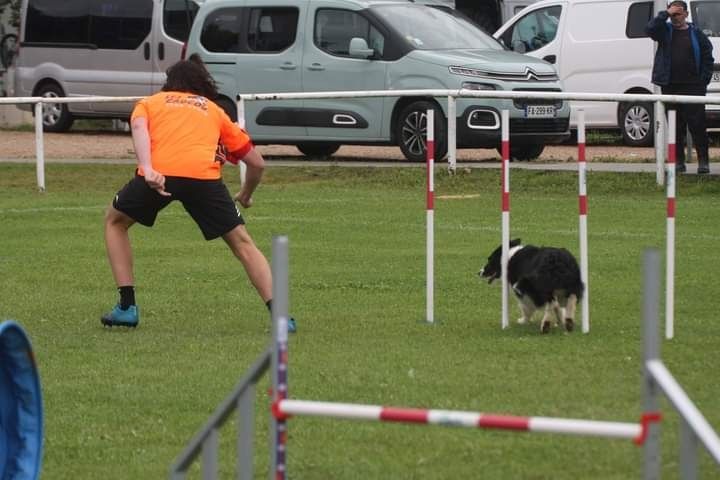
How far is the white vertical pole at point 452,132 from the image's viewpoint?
18.2 metres

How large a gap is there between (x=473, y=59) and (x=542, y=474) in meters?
14.6

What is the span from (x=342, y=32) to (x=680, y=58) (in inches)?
187

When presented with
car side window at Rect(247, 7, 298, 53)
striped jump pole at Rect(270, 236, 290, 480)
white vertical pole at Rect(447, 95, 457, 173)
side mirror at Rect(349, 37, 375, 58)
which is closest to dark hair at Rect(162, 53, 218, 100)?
striped jump pole at Rect(270, 236, 290, 480)

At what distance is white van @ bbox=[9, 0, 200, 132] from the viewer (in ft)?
90.1

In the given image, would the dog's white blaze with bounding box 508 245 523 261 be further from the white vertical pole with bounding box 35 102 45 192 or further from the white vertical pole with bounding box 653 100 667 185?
the white vertical pole with bounding box 35 102 45 192

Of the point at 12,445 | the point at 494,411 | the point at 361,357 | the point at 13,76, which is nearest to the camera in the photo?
the point at 12,445

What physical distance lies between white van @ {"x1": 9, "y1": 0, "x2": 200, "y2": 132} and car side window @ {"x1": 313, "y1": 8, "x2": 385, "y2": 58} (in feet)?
19.3

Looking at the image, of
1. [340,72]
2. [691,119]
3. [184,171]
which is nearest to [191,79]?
[184,171]

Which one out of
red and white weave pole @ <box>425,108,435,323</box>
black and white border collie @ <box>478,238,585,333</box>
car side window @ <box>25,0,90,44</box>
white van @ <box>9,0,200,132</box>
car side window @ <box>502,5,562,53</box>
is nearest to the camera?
black and white border collie @ <box>478,238,585,333</box>

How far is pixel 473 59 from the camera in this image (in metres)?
20.7

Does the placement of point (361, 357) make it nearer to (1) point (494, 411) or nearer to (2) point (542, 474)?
(1) point (494, 411)

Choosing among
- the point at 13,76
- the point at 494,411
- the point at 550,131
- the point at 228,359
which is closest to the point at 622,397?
the point at 494,411

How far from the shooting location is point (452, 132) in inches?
718

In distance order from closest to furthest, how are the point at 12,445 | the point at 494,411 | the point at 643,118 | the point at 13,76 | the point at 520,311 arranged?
the point at 12,445 → the point at 494,411 → the point at 520,311 → the point at 643,118 → the point at 13,76
